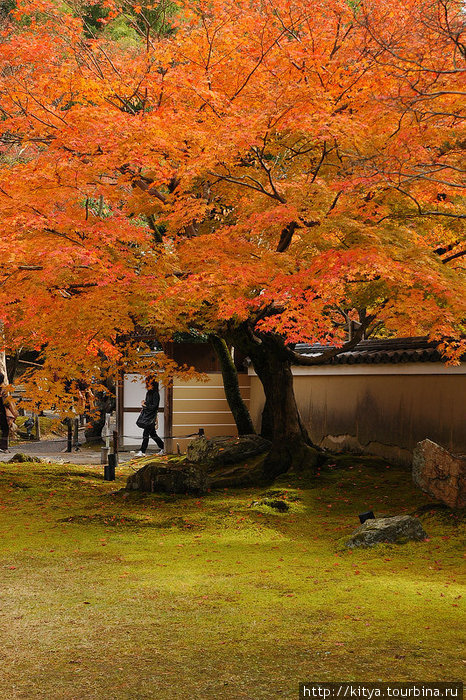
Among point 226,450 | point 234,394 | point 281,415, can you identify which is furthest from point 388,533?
point 234,394

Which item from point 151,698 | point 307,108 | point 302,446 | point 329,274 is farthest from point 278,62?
point 151,698

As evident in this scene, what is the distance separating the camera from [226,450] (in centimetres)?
1454

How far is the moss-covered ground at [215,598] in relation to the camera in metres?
4.56

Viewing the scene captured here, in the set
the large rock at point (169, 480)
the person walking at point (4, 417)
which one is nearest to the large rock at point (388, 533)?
the large rock at point (169, 480)

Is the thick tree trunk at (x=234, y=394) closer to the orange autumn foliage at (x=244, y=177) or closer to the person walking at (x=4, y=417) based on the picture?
the orange autumn foliage at (x=244, y=177)

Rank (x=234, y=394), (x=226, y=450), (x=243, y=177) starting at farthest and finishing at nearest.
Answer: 1. (x=234, y=394)
2. (x=226, y=450)
3. (x=243, y=177)

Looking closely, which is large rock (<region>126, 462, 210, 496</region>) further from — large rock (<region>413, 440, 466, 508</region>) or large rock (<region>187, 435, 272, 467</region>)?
large rock (<region>413, 440, 466, 508</region>)

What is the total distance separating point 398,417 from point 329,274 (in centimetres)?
633

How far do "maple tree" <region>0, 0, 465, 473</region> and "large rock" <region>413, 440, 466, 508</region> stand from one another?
1.62m

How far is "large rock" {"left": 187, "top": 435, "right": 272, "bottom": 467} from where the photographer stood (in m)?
14.4

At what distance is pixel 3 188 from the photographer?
10.6 meters

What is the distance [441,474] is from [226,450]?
228 inches

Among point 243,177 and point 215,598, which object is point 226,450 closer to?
point 243,177

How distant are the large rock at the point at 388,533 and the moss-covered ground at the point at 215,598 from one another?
0.15 meters
